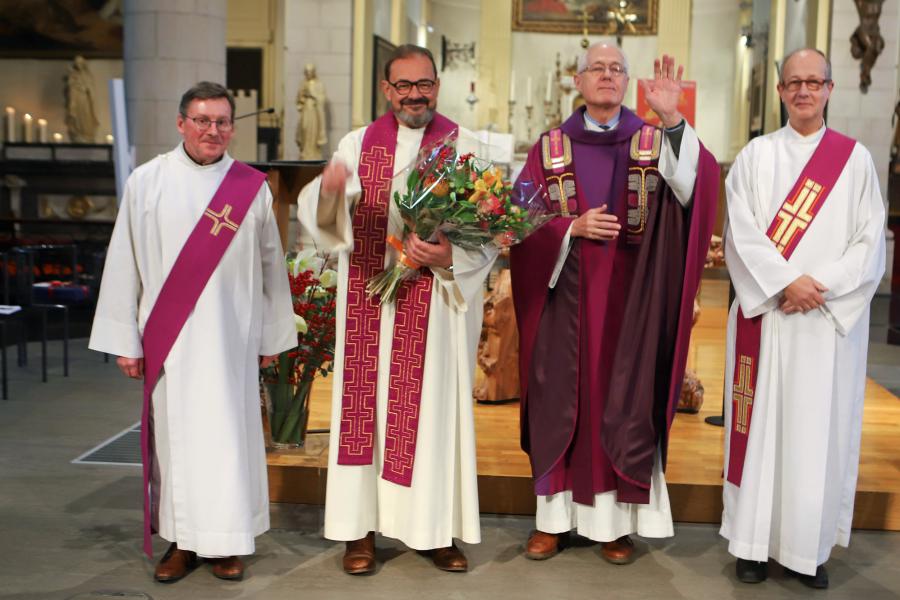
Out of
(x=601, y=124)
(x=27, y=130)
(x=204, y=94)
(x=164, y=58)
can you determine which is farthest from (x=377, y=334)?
(x=27, y=130)

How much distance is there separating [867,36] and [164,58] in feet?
26.2

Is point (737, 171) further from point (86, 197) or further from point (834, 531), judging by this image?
point (86, 197)

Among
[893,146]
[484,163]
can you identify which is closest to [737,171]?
[484,163]

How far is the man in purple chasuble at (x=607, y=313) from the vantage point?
3.71 metres

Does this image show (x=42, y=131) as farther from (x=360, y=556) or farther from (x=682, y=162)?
(x=682, y=162)

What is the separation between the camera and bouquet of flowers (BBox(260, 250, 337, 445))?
4.38 m

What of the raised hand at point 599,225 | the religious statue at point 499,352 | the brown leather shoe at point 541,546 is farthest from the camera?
the religious statue at point 499,352

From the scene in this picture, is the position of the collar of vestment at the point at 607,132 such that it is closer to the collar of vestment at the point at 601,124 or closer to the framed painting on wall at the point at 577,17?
the collar of vestment at the point at 601,124

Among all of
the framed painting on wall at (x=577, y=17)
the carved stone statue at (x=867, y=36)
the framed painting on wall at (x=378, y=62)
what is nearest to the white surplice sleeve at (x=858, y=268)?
the carved stone statue at (x=867, y=36)

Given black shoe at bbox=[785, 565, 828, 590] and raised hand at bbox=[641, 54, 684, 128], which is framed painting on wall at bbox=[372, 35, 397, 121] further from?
black shoe at bbox=[785, 565, 828, 590]

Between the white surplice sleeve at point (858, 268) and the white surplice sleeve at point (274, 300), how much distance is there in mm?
1737

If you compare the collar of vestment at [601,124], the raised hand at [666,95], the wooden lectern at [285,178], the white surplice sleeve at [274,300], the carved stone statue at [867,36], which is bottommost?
the white surplice sleeve at [274,300]

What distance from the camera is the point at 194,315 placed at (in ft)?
11.4

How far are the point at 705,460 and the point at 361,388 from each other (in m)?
1.76
